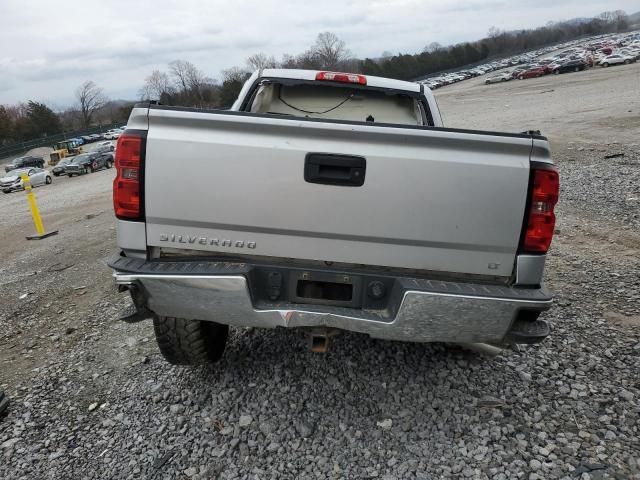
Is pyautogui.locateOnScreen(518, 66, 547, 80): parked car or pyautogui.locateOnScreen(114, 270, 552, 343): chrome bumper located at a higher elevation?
pyautogui.locateOnScreen(518, 66, 547, 80): parked car

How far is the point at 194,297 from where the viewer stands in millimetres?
2508

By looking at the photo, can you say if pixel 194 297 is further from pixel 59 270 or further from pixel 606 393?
pixel 59 270

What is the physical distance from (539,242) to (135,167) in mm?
2144

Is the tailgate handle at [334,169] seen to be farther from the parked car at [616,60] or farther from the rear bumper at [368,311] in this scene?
the parked car at [616,60]

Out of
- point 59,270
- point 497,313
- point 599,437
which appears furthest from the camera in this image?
point 59,270

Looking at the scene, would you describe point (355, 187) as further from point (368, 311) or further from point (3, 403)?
point (3, 403)

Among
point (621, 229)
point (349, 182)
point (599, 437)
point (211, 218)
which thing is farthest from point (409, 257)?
point (621, 229)

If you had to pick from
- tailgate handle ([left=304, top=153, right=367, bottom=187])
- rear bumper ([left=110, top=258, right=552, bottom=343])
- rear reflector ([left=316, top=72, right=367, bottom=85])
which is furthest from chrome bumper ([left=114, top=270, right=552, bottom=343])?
rear reflector ([left=316, top=72, right=367, bottom=85])

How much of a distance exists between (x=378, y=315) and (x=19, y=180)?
27931 mm

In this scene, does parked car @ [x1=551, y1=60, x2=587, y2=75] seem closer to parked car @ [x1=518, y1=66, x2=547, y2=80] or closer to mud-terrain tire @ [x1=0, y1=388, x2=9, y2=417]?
parked car @ [x1=518, y1=66, x2=547, y2=80]

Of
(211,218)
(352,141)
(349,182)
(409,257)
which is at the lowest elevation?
(409,257)

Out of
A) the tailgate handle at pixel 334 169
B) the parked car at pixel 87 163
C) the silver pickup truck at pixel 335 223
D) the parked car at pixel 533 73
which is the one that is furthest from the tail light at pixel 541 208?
the parked car at pixel 533 73

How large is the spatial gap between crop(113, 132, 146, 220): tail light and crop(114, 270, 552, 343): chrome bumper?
35 cm

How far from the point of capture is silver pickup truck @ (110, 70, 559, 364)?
94.3 inches
